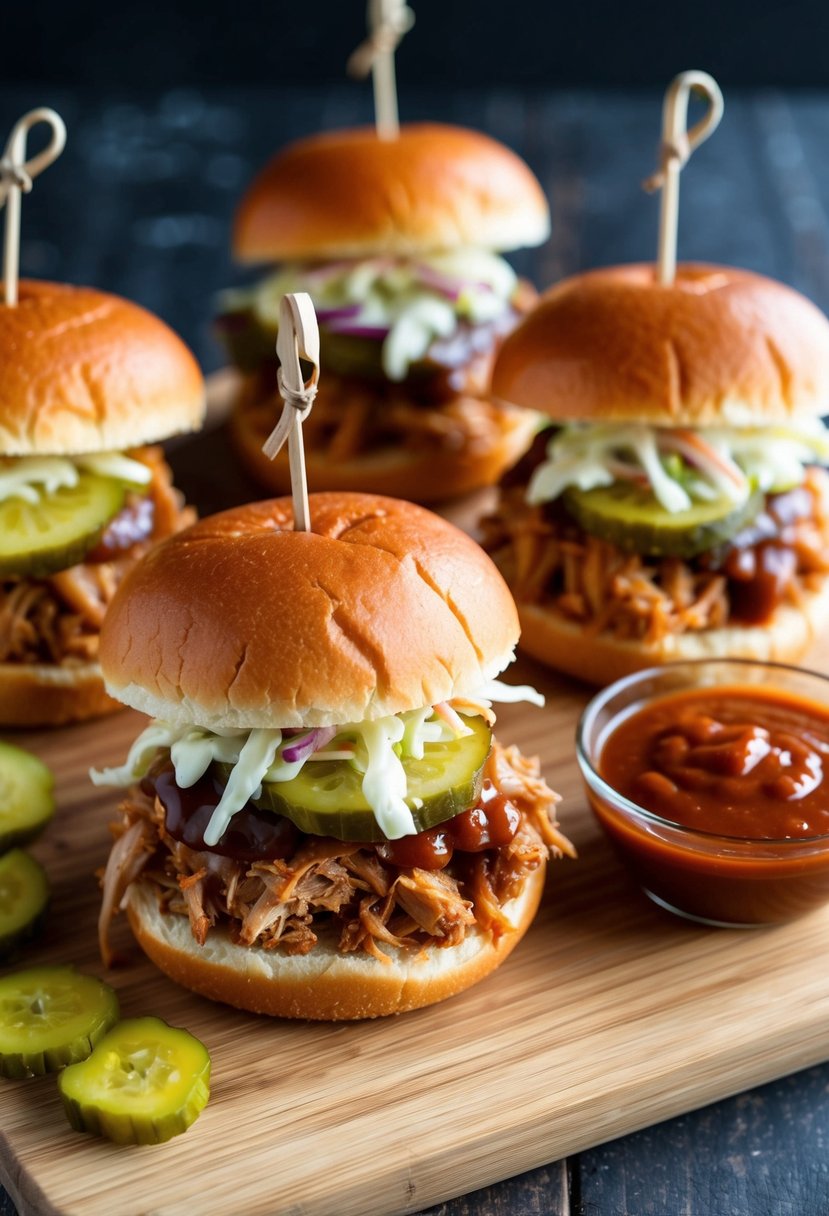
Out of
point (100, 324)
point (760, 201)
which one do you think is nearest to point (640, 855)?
point (100, 324)

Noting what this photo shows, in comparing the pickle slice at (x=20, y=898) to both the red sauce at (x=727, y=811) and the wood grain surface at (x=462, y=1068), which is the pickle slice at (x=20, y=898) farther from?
the red sauce at (x=727, y=811)

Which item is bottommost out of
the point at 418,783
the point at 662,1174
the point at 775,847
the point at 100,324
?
the point at 662,1174

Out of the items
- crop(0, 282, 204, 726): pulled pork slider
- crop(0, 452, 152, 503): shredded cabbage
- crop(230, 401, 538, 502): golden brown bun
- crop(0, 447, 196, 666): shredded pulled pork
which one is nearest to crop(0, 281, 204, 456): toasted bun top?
crop(0, 282, 204, 726): pulled pork slider

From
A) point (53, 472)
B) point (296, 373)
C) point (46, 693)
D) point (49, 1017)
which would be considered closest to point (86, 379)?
point (53, 472)

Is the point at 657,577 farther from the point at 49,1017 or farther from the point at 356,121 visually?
the point at 356,121

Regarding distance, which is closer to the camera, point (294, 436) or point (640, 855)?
point (294, 436)

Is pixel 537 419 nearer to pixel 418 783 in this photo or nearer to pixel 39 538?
pixel 39 538

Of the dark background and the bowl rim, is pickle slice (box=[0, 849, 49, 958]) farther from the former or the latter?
the dark background

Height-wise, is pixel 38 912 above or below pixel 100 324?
below
